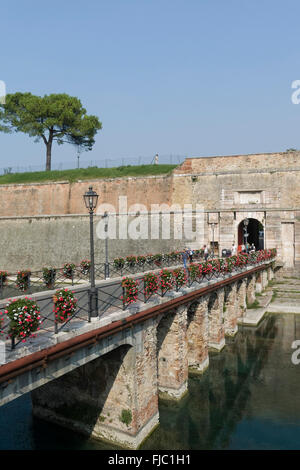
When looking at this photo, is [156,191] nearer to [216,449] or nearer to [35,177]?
[35,177]

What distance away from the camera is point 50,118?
3738 centimetres

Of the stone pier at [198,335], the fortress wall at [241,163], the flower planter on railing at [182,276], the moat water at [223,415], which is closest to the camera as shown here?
the flower planter on railing at [182,276]

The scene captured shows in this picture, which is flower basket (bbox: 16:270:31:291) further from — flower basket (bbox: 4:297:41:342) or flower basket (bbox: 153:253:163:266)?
flower basket (bbox: 153:253:163:266)

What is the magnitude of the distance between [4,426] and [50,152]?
1304 inches

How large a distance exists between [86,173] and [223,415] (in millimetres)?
26594

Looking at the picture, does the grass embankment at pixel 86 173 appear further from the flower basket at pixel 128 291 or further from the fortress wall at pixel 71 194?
the flower basket at pixel 128 291

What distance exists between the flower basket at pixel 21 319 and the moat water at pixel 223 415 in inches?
197

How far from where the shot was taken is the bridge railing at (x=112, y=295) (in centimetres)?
671

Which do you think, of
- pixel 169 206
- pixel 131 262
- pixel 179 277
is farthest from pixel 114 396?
pixel 169 206

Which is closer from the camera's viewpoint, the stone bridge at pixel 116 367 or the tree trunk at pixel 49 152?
the stone bridge at pixel 116 367

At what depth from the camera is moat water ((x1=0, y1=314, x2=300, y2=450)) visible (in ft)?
31.1

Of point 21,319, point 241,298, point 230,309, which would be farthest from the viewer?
point 241,298

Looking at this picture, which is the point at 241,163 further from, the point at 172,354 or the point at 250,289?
the point at 172,354

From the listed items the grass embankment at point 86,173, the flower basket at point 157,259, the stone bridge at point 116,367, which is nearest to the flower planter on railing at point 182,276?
the stone bridge at point 116,367
